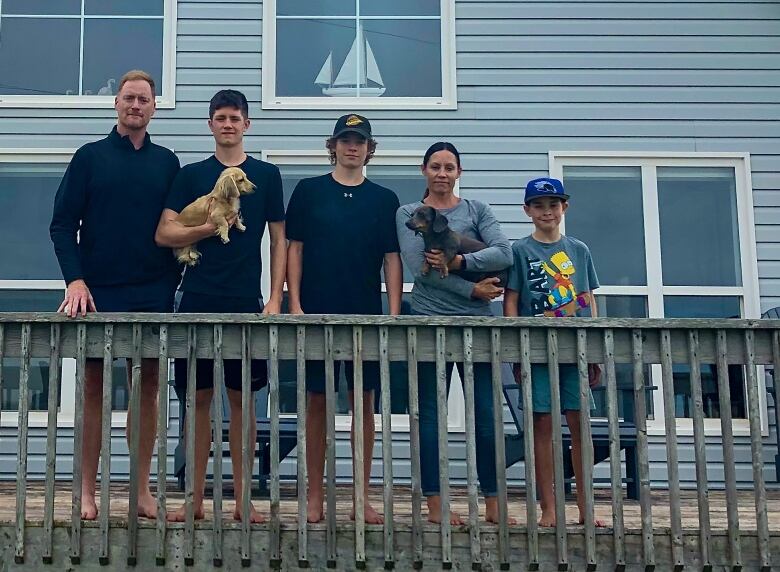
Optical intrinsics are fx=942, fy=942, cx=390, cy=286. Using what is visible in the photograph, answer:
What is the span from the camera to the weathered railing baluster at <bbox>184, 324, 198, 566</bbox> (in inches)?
147

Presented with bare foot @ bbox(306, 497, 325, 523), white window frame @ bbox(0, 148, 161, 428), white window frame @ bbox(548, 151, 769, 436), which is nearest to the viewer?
bare foot @ bbox(306, 497, 325, 523)

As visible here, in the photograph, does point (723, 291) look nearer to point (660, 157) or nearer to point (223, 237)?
point (660, 157)

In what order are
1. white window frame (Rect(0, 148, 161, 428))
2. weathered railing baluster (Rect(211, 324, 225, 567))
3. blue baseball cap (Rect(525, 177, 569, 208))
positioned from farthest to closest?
white window frame (Rect(0, 148, 161, 428)) < blue baseball cap (Rect(525, 177, 569, 208)) < weathered railing baluster (Rect(211, 324, 225, 567))

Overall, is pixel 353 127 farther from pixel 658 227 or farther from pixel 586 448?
pixel 658 227

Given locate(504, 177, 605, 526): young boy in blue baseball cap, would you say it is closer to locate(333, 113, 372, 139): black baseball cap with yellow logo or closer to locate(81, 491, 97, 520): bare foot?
locate(333, 113, 372, 139): black baseball cap with yellow logo

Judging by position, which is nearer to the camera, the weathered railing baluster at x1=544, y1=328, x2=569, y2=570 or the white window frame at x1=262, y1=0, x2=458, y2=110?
the weathered railing baluster at x1=544, y1=328, x2=569, y2=570

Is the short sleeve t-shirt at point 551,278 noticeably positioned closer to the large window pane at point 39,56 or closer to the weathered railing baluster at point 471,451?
the weathered railing baluster at point 471,451

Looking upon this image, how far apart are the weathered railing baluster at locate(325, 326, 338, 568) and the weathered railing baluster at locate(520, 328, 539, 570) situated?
30.4 inches

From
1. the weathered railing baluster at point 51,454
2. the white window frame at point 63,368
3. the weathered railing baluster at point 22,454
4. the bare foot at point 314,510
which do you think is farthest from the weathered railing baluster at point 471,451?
the white window frame at point 63,368

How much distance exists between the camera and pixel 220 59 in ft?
23.4

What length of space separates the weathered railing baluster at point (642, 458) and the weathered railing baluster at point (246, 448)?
5.13ft

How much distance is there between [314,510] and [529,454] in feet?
3.07

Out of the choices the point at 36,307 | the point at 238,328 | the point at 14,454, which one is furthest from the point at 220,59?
the point at 238,328

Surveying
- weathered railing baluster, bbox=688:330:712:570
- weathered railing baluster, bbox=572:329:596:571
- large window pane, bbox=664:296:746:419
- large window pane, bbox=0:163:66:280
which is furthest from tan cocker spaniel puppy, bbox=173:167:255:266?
large window pane, bbox=664:296:746:419
